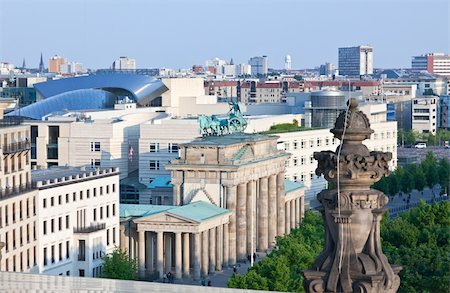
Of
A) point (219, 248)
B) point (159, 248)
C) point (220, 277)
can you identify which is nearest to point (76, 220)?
point (159, 248)

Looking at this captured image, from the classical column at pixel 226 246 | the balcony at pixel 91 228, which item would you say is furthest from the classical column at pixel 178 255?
the classical column at pixel 226 246

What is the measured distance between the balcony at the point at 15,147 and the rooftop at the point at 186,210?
5782 millimetres

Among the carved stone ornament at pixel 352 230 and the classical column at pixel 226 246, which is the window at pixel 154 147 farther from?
the carved stone ornament at pixel 352 230

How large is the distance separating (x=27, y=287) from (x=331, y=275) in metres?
2.46

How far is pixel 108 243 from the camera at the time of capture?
4603 centimetres

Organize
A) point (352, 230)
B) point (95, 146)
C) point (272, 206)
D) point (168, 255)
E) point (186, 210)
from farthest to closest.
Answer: point (95, 146)
point (272, 206)
point (186, 210)
point (168, 255)
point (352, 230)

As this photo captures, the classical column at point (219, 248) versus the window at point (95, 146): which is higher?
the window at point (95, 146)

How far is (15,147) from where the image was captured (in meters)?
41.4

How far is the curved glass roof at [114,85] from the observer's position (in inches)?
3780

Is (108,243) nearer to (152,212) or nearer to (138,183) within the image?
(152,212)

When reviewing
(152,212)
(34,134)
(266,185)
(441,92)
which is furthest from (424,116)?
(152,212)

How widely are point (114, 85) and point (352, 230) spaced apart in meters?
90.0

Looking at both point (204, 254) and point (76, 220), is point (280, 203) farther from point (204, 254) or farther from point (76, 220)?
point (76, 220)

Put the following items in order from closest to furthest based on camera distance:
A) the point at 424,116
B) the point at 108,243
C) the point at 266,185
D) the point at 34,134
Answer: the point at 108,243 < the point at 266,185 < the point at 34,134 < the point at 424,116
